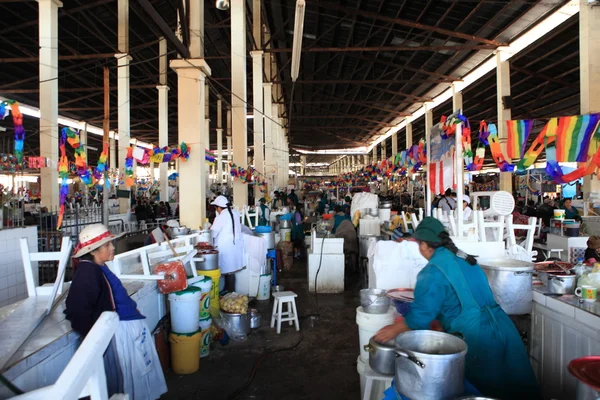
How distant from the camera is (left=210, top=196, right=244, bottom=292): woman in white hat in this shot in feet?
19.8

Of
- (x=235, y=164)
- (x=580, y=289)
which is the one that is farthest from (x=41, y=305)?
(x=235, y=164)

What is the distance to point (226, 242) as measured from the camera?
19.8ft

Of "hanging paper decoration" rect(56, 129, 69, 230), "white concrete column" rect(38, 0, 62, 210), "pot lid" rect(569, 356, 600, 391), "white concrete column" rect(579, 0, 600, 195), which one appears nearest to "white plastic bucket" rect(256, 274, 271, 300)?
"hanging paper decoration" rect(56, 129, 69, 230)

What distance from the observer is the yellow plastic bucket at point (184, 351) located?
13.2 feet

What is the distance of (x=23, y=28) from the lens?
14.0m

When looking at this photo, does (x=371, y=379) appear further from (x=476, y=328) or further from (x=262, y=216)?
(x=262, y=216)

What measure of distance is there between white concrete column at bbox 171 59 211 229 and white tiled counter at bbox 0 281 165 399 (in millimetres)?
5567

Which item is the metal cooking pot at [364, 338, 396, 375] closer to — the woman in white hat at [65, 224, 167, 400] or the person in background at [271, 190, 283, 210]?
the woman in white hat at [65, 224, 167, 400]

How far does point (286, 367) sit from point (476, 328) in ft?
7.97

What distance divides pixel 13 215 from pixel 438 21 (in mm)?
12994

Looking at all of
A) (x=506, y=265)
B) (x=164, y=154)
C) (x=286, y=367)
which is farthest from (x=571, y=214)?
(x=164, y=154)

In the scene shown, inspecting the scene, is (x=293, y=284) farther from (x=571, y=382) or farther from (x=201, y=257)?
(x=571, y=382)

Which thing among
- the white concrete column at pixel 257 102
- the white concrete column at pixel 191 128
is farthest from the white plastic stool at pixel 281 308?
the white concrete column at pixel 257 102

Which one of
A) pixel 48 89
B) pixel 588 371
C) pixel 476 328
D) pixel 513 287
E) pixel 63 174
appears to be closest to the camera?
pixel 588 371
